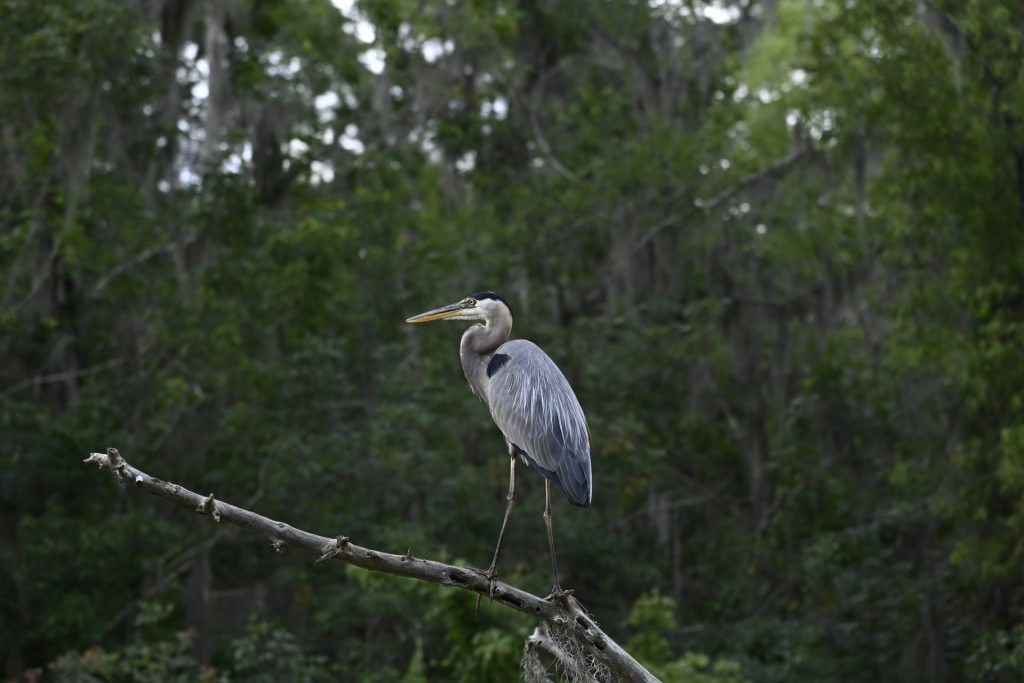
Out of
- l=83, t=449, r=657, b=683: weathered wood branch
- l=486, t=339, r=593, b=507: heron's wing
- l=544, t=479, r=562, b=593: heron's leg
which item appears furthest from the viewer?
l=486, t=339, r=593, b=507: heron's wing

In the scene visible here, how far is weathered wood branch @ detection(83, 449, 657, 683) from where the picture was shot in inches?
133

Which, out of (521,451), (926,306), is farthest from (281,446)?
(521,451)

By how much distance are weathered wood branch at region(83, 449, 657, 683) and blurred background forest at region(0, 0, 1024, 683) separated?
22.9 ft

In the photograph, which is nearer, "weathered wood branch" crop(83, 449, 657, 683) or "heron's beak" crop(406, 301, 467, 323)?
"weathered wood branch" crop(83, 449, 657, 683)

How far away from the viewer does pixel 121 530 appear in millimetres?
12883

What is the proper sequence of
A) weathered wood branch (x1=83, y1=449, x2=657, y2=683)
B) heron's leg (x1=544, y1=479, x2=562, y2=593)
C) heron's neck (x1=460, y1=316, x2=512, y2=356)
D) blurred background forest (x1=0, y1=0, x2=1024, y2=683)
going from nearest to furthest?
weathered wood branch (x1=83, y1=449, x2=657, y2=683), heron's leg (x1=544, y1=479, x2=562, y2=593), heron's neck (x1=460, y1=316, x2=512, y2=356), blurred background forest (x1=0, y1=0, x2=1024, y2=683)

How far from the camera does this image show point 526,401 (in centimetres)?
489

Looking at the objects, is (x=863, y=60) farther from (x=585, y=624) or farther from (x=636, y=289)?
(x=585, y=624)

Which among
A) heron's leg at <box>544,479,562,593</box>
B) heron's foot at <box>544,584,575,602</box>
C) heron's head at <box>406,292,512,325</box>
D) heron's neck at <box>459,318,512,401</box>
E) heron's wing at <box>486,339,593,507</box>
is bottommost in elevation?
heron's foot at <box>544,584,575,602</box>

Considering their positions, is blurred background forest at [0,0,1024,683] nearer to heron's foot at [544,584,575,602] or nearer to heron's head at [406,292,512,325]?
heron's head at [406,292,512,325]

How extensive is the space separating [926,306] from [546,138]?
5442 millimetres

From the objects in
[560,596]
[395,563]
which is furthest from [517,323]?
[395,563]

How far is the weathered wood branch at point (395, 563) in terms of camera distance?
338 centimetres

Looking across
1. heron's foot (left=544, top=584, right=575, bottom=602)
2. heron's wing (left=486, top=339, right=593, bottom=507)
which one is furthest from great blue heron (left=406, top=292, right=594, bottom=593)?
heron's foot (left=544, top=584, right=575, bottom=602)
